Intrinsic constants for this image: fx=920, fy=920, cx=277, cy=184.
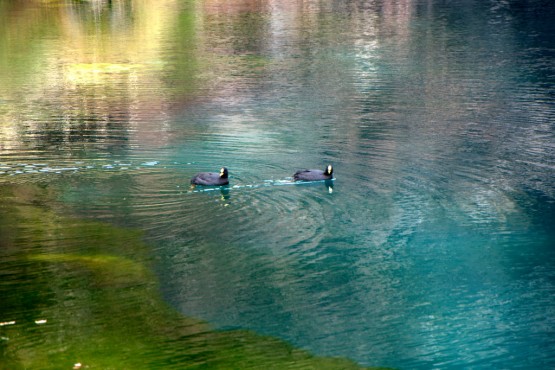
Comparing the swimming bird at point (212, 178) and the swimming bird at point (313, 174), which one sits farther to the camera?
the swimming bird at point (313, 174)

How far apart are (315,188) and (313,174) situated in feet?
1.00

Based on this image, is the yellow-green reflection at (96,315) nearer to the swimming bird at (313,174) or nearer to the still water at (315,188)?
the still water at (315,188)

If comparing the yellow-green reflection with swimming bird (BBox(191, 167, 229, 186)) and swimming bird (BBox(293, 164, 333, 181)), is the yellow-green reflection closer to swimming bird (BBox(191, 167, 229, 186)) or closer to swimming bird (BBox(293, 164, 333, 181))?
swimming bird (BBox(191, 167, 229, 186))

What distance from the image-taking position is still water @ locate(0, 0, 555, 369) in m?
A: 12.9

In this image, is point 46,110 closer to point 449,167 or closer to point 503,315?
point 449,167

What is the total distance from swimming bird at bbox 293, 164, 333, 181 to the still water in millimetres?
325

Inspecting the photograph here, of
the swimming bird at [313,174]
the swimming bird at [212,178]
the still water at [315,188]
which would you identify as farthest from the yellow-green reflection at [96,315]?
the swimming bird at [313,174]

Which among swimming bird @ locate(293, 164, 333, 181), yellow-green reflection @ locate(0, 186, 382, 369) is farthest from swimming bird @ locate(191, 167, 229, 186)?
yellow-green reflection @ locate(0, 186, 382, 369)

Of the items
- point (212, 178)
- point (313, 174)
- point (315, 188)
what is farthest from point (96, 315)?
point (313, 174)

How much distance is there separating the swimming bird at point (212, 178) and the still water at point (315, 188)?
177 millimetres

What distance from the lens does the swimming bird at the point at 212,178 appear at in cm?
1784

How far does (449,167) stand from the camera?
19.4 metres

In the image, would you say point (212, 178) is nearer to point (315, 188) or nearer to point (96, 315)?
point (315, 188)

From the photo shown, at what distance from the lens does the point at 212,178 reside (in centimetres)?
1786
